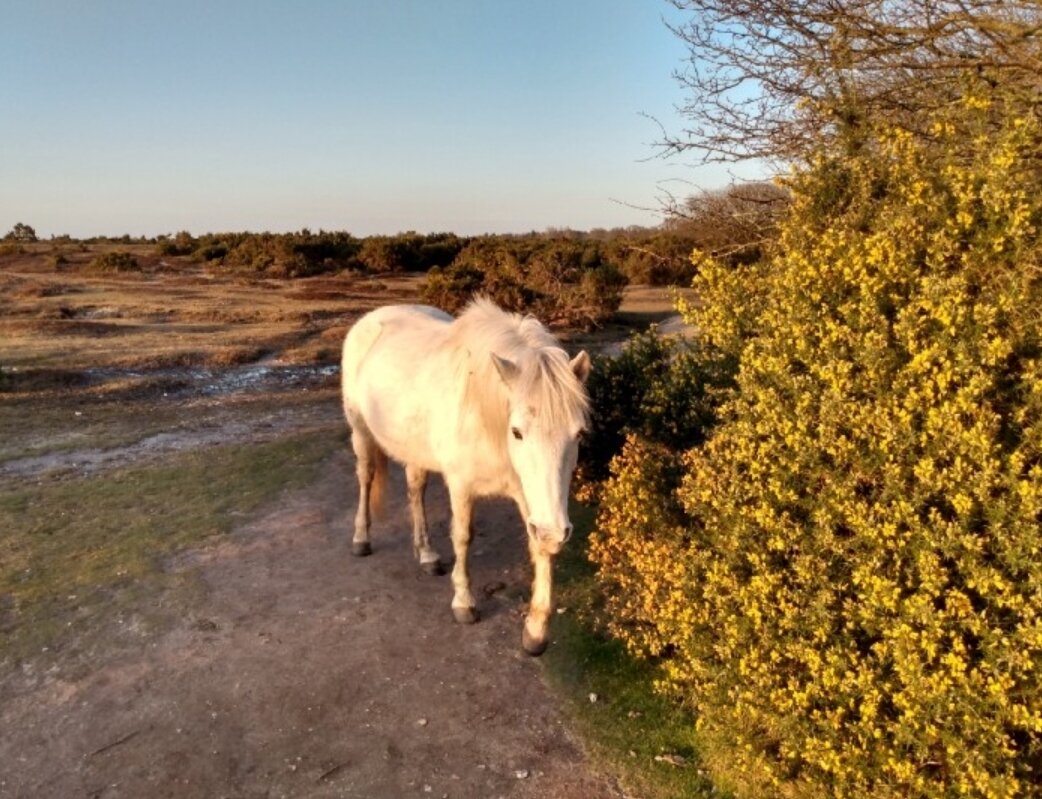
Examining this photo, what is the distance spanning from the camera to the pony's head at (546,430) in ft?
13.0

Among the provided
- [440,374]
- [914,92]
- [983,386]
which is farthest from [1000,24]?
[440,374]

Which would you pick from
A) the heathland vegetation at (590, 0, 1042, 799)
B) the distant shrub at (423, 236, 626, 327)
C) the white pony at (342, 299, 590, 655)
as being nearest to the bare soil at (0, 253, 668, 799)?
the white pony at (342, 299, 590, 655)

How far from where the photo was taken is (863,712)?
280 centimetres

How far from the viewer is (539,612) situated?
16.0 feet

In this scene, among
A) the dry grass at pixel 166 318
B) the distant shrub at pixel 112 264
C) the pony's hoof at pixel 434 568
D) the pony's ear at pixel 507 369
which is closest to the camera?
the pony's ear at pixel 507 369

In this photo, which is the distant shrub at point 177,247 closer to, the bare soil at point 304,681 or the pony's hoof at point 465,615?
the bare soil at point 304,681

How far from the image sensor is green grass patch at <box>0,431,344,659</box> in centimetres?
561

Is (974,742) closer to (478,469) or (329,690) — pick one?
(478,469)

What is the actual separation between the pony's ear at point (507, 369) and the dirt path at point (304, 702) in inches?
77.1

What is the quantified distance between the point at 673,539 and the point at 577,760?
1322 mm

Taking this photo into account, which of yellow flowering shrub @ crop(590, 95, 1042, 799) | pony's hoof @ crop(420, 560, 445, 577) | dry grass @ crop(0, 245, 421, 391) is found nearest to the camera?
yellow flowering shrub @ crop(590, 95, 1042, 799)

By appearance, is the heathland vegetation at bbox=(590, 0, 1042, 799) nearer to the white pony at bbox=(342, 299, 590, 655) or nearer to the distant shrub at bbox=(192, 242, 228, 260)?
the white pony at bbox=(342, 299, 590, 655)

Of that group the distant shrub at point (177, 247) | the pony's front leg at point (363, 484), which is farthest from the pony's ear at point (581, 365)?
the distant shrub at point (177, 247)

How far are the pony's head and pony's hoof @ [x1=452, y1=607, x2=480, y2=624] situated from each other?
1484 millimetres
